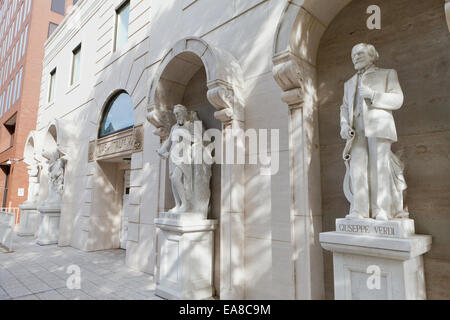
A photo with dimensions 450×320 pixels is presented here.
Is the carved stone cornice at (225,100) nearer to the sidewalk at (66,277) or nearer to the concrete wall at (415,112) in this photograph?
the concrete wall at (415,112)

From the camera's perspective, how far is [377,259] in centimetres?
274

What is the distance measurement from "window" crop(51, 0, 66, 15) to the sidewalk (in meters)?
21.1

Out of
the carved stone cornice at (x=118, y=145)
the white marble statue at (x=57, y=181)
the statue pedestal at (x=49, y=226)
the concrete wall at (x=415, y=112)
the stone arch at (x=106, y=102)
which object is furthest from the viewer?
the white marble statue at (x=57, y=181)

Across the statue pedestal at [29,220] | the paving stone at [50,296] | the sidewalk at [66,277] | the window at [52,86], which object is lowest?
the sidewalk at [66,277]

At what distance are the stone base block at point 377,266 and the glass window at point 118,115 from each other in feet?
22.2

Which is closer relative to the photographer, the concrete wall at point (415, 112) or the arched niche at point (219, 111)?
the concrete wall at point (415, 112)

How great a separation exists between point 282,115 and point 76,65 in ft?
36.6

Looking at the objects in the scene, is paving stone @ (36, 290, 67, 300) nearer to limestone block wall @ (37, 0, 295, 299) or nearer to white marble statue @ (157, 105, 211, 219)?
limestone block wall @ (37, 0, 295, 299)

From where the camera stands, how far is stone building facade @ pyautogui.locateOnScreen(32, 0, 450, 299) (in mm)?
3264

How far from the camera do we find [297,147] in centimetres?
387

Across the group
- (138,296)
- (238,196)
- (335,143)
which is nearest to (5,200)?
(138,296)

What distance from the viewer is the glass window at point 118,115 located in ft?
27.2

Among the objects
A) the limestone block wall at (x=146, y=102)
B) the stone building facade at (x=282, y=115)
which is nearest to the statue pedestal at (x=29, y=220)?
the limestone block wall at (x=146, y=102)

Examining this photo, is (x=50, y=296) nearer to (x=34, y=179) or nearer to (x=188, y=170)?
(x=188, y=170)
